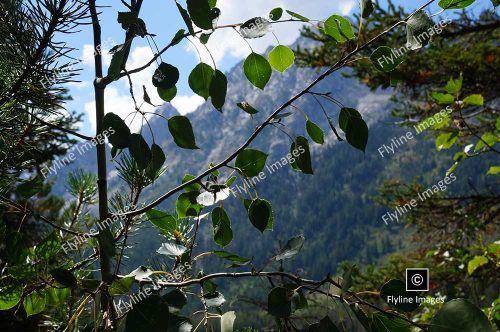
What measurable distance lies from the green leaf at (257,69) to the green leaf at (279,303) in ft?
1.26

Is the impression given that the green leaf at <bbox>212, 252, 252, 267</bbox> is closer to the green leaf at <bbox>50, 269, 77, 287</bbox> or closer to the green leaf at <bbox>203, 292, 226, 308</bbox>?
the green leaf at <bbox>203, 292, 226, 308</bbox>

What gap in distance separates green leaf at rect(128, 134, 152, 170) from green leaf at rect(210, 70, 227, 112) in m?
0.15

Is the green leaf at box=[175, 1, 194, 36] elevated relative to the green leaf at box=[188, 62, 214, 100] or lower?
elevated

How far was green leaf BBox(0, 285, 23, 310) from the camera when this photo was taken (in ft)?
3.23

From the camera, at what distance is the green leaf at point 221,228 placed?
987 millimetres

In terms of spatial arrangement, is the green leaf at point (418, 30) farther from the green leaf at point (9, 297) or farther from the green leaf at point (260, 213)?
the green leaf at point (9, 297)

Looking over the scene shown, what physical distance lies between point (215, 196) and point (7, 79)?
631 millimetres

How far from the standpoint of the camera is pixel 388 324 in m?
0.75

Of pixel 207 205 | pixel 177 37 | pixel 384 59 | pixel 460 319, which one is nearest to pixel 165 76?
pixel 177 37

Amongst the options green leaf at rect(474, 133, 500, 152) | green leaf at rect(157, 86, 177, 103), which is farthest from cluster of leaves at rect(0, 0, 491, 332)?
green leaf at rect(474, 133, 500, 152)

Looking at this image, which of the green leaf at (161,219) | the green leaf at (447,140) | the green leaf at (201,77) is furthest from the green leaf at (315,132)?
the green leaf at (447,140)

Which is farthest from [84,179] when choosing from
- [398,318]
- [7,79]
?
A: [398,318]

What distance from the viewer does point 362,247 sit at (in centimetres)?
15662

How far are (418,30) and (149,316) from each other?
0.63m
